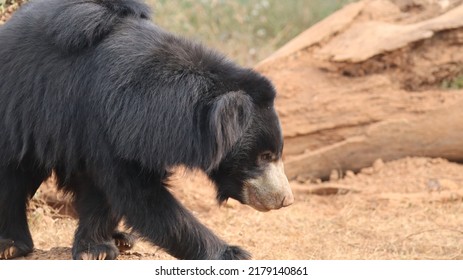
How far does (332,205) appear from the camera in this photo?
7.61 meters

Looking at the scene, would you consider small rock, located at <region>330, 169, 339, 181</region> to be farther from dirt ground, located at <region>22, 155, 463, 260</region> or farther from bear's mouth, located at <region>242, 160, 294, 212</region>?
bear's mouth, located at <region>242, 160, 294, 212</region>

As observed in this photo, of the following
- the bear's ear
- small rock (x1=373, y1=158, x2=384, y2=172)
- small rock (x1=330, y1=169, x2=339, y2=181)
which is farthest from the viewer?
small rock (x1=330, y1=169, x2=339, y2=181)

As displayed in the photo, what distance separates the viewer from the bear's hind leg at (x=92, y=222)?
4777 millimetres

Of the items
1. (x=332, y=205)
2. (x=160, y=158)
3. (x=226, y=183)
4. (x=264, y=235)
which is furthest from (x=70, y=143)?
(x=332, y=205)

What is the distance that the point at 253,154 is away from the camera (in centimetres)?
438

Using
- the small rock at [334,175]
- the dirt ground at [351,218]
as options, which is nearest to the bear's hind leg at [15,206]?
the dirt ground at [351,218]

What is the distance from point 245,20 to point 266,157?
8.24 m

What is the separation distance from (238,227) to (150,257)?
200 centimetres

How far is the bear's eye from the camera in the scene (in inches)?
173

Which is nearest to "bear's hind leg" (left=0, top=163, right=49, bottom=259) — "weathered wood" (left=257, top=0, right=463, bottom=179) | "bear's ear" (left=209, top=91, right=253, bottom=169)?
"bear's ear" (left=209, top=91, right=253, bottom=169)

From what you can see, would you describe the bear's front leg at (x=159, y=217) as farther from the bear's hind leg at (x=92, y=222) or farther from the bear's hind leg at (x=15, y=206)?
the bear's hind leg at (x=15, y=206)

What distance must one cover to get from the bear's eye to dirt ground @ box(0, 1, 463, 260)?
1.65 metres

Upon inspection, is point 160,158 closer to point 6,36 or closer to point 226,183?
point 226,183

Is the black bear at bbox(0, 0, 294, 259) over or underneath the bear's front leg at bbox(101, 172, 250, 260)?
over
